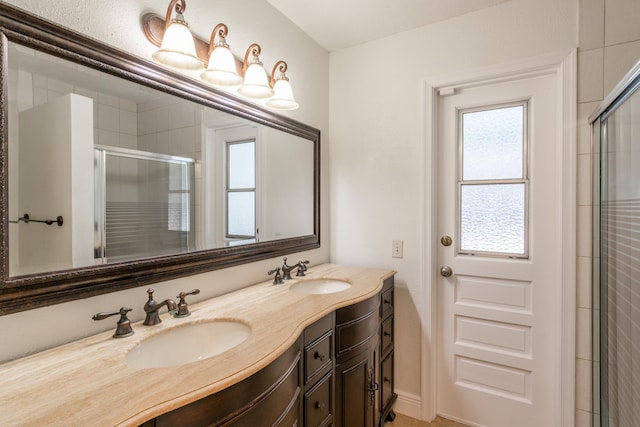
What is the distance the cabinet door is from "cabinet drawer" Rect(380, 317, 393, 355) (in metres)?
0.25

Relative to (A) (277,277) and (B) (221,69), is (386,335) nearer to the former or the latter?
(A) (277,277)

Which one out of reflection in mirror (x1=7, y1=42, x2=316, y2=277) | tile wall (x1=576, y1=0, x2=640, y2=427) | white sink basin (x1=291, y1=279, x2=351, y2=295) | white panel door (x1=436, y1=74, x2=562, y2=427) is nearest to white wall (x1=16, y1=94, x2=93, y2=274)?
reflection in mirror (x1=7, y1=42, x2=316, y2=277)

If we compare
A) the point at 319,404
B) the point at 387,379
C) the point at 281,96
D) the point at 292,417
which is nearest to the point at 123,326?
the point at 292,417

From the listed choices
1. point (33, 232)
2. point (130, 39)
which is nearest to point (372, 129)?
point (130, 39)

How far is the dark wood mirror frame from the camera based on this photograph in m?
0.87

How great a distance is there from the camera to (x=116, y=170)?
114 cm

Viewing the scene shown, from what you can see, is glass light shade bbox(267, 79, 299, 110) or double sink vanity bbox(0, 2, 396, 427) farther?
glass light shade bbox(267, 79, 299, 110)

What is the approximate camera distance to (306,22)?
6.50 ft

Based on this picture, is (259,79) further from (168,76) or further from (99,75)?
(99,75)

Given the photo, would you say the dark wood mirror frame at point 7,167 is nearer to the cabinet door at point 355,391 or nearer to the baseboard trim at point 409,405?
the cabinet door at point 355,391

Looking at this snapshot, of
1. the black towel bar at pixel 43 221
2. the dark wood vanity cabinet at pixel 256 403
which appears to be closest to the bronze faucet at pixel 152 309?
the black towel bar at pixel 43 221

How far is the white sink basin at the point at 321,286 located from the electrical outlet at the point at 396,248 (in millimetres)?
457

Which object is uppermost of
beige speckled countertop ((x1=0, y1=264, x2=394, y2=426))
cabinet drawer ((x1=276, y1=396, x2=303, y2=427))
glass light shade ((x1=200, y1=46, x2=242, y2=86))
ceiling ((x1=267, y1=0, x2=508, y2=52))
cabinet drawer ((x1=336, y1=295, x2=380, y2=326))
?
ceiling ((x1=267, y1=0, x2=508, y2=52))

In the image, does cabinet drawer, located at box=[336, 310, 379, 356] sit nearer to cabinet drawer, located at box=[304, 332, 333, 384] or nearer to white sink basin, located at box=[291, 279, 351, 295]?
cabinet drawer, located at box=[304, 332, 333, 384]
